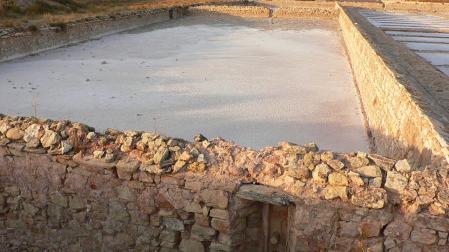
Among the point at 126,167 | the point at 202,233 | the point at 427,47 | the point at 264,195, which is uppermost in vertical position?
the point at 427,47

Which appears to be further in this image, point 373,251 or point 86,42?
point 86,42

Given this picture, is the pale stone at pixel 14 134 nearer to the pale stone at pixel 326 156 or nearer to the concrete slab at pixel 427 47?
the pale stone at pixel 326 156

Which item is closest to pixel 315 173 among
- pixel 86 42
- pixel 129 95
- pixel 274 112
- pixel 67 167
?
pixel 67 167

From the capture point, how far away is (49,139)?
12.9 feet

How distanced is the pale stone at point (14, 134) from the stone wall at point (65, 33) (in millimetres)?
9050

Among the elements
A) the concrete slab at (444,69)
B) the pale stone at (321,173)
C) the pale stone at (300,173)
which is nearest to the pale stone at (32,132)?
the pale stone at (300,173)

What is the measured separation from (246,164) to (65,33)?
13.1 metres

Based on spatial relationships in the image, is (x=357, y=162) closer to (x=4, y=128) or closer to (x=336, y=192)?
(x=336, y=192)

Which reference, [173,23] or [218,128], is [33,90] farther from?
[173,23]

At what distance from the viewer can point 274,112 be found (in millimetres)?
8125

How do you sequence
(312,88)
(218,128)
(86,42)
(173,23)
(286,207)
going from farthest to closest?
(173,23), (86,42), (312,88), (218,128), (286,207)

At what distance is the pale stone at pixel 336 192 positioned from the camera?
3.21 m

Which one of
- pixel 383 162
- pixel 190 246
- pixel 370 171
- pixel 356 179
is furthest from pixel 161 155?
pixel 383 162

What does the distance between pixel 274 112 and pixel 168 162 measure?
471cm
